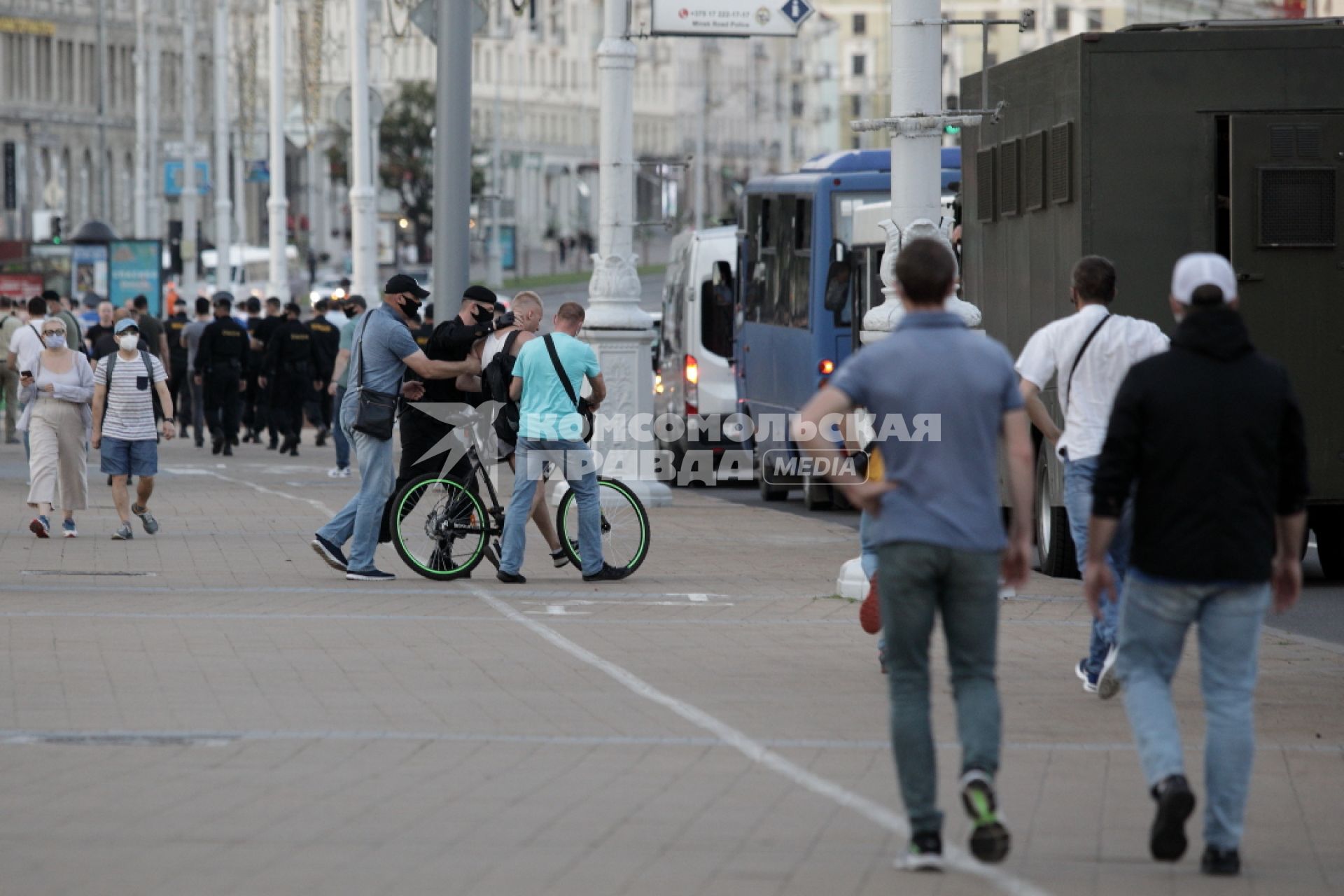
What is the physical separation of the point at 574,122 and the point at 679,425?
108 meters

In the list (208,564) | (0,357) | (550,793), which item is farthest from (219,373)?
(550,793)

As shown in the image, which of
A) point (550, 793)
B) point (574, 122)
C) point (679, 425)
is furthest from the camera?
point (574, 122)

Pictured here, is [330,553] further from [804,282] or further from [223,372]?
[223,372]

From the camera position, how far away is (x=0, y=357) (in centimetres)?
3328

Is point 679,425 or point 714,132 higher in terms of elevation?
point 714,132

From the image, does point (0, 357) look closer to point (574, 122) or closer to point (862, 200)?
point (862, 200)

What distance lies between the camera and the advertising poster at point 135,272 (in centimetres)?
4538

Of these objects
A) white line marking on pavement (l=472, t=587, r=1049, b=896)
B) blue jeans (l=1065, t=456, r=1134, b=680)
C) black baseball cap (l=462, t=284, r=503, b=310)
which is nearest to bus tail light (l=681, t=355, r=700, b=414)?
black baseball cap (l=462, t=284, r=503, b=310)

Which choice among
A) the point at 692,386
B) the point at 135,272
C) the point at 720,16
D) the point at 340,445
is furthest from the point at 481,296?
the point at 135,272

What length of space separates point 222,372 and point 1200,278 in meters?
25.1

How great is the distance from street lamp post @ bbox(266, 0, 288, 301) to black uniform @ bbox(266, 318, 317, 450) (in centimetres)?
1935

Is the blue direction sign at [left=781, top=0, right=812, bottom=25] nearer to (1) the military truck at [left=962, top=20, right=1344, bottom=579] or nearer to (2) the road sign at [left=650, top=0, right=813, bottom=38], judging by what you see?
(2) the road sign at [left=650, top=0, right=813, bottom=38]

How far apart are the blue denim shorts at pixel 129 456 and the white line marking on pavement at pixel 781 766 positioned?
22.7 ft

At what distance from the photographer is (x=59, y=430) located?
1933cm
